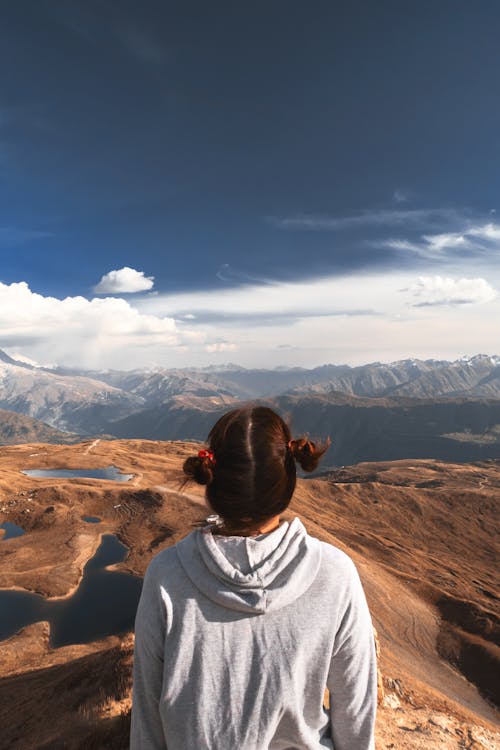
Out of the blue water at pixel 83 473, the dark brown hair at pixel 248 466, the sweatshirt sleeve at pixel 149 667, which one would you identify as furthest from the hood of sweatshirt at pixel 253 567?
the blue water at pixel 83 473

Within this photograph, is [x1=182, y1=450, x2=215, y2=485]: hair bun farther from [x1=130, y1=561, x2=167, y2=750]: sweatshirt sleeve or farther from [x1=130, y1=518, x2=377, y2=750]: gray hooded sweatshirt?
[x1=130, y1=561, x2=167, y2=750]: sweatshirt sleeve

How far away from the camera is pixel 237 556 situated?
2.45 metres

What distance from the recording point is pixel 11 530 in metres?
47.7

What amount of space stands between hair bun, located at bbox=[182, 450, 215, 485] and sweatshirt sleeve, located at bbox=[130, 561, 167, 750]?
1.98ft

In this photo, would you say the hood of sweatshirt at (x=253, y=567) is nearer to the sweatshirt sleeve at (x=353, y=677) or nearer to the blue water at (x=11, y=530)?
the sweatshirt sleeve at (x=353, y=677)

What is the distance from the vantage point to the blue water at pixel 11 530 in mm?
46281

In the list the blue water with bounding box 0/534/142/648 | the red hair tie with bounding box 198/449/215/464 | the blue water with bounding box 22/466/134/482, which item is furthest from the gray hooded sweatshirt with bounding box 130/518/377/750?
the blue water with bounding box 22/466/134/482

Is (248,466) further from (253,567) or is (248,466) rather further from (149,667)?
(149,667)

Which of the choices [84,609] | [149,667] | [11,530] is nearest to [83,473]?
[11,530]

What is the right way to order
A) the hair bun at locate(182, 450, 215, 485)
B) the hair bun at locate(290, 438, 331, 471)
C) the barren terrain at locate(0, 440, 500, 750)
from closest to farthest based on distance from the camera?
the hair bun at locate(182, 450, 215, 485) < the hair bun at locate(290, 438, 331, 471) < the barren terrain at locate(0, 440, 500, 750)

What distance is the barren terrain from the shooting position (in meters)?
11.6

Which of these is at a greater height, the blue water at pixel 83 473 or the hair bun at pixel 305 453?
the hair bun at pixel 305 453

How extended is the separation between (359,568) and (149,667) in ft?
128

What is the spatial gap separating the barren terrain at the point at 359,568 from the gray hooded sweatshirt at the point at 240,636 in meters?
0.62
